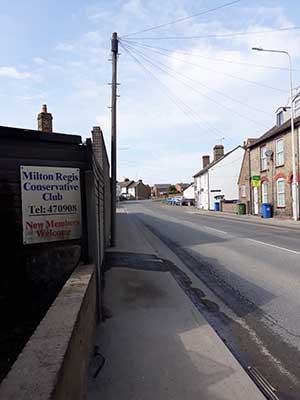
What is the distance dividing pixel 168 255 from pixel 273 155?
22720 millimetres

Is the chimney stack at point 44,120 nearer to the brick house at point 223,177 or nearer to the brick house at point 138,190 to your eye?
the brick house at point 223,177

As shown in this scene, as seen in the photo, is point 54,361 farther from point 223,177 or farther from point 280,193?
point 223,177

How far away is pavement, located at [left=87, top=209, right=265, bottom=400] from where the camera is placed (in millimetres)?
3707

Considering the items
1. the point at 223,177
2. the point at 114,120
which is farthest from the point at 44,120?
the point at 223,177

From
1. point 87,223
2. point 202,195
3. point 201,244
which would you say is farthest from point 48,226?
point 202,195

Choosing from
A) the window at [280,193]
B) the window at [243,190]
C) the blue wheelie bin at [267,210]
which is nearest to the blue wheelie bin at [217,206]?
the window at [243,190]

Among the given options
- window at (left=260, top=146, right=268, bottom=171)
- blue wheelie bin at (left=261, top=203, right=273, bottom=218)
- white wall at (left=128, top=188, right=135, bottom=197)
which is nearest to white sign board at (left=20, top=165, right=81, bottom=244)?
blue wheelie bin at (left=261, top=203, right=273, bottom=218)

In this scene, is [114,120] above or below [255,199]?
above

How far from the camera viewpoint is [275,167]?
31.8 meters

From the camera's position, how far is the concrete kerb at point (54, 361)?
2.12m

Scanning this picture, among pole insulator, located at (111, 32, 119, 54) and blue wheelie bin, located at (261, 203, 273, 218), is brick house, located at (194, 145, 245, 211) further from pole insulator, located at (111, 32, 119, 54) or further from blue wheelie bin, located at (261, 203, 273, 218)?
pole insulator, located at (111, 32, 119, 54)

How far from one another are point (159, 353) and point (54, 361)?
2428 millimetres

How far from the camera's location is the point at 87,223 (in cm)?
650

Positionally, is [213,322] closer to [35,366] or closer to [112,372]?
[112,372]
